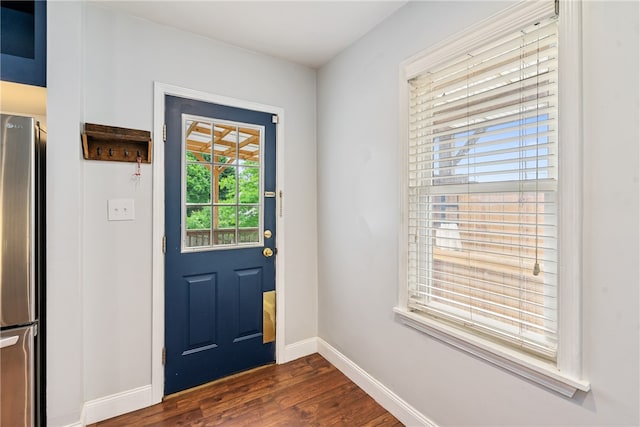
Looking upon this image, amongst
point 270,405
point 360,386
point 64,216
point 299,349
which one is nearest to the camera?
point 64,216

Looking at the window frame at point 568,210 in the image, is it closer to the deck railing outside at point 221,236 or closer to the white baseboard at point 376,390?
the white baseboard at point 376,390

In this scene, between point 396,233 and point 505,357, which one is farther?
point 396,233

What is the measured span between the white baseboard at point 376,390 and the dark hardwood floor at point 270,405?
38 millimetres

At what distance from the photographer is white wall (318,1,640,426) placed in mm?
989

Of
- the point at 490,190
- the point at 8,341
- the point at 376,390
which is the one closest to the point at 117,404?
the point at 8,341

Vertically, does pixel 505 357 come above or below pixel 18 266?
below

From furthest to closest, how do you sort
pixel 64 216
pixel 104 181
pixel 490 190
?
pixel 104 181, pixel 64 216, pixel 490 190

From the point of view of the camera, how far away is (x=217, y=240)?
87.5 inches

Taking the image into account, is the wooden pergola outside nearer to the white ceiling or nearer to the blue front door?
the blue front door

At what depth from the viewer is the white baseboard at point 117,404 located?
180 cm

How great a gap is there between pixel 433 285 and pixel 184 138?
1.89m

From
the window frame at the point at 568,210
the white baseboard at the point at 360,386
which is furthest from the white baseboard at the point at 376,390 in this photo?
the window frame at the point at 568,210

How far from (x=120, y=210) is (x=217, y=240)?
2.10ft

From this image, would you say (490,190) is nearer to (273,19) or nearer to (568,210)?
(568,210)
